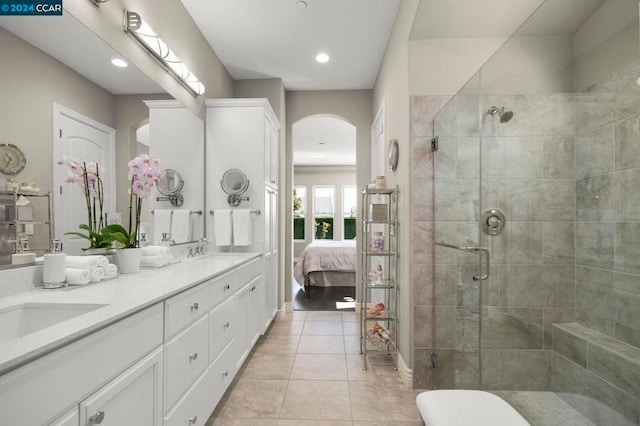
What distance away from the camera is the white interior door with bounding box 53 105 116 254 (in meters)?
1.50

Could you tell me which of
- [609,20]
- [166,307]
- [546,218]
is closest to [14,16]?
[166,307]

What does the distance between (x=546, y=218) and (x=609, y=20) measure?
0.83 metres

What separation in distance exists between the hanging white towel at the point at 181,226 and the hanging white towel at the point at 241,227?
16.1 inches

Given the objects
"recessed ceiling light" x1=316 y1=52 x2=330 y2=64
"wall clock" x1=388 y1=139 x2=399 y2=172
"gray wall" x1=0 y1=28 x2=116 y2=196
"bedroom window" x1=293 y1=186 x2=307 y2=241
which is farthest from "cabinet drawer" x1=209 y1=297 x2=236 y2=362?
"bedroom window" x1=293 y1=186 x2=307 y2=241

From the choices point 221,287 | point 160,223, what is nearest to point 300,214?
point 160,223

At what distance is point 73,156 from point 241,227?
1.65 m

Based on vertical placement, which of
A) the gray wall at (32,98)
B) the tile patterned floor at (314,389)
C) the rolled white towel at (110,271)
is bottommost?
the tile patterned floor at (314,389)

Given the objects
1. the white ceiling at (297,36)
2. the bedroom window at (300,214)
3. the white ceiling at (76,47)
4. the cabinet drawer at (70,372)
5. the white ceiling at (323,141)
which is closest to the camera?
the cabinet drawer at (70,372)

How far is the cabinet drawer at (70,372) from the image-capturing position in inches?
28.3

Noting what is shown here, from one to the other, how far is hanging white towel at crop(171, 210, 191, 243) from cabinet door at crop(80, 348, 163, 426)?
155 centimetres

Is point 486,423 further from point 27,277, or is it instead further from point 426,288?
point 27,277

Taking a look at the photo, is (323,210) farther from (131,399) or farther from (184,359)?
(131,399)

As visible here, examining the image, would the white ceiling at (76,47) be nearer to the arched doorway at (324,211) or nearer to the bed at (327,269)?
the arched doorway at (324,211)

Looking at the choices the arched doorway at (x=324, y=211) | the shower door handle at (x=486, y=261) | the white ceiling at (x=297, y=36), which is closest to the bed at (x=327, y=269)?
the arched doorway at (x=324, y=211)
